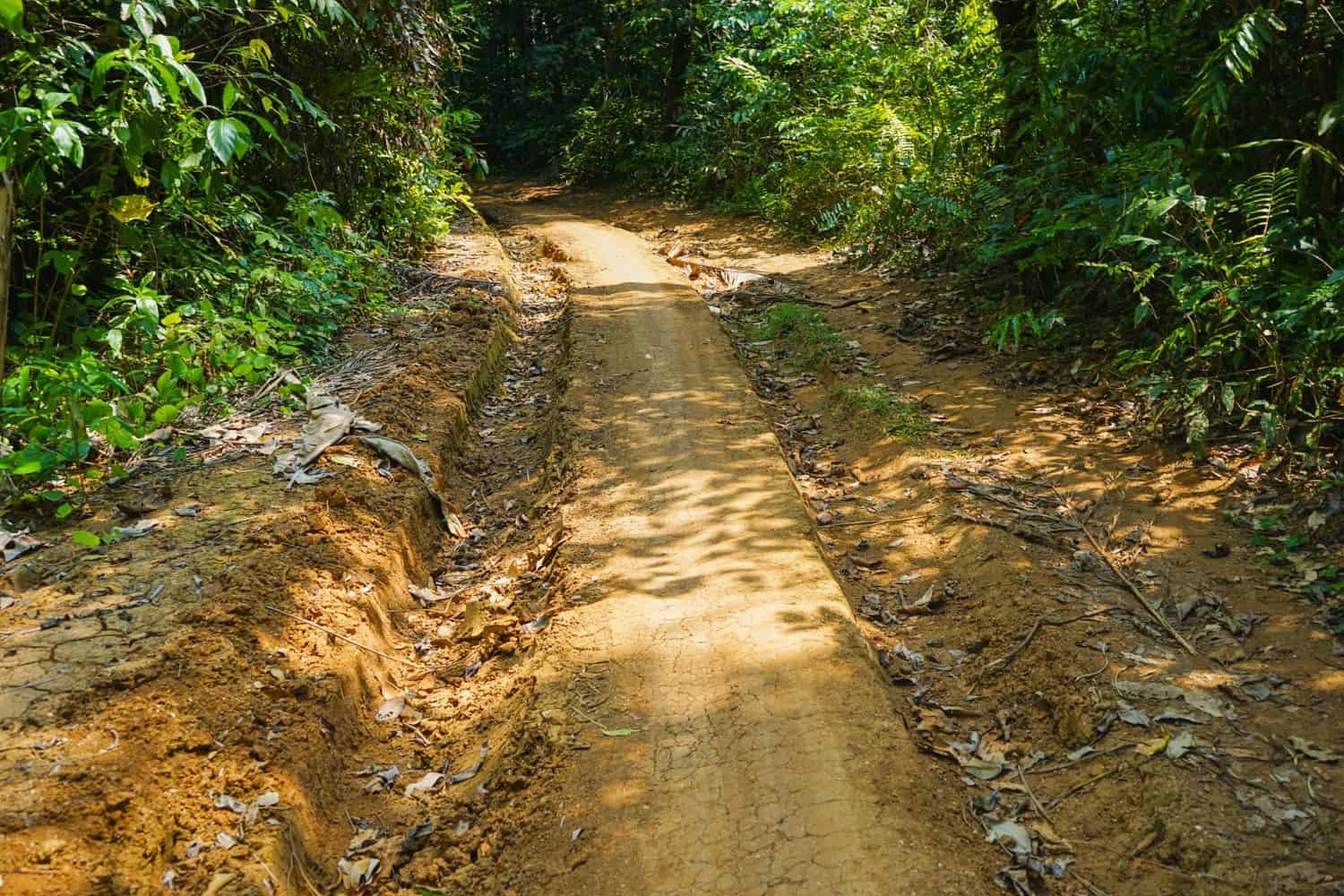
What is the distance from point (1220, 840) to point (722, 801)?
169 cm

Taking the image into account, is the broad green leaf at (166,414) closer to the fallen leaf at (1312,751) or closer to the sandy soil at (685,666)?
the sandy soil at (685,666)

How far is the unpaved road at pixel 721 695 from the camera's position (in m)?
3.10

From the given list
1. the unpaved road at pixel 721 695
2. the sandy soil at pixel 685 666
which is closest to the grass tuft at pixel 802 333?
the sandy soil at pixel 685 666

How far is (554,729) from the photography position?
3793mm

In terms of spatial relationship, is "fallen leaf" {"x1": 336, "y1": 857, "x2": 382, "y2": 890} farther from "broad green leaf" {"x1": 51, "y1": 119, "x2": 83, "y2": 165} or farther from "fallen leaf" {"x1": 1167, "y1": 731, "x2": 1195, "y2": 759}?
"broad green leaf" {"x1": 51, "y1": 119, "x2": 83, "y2": 165}

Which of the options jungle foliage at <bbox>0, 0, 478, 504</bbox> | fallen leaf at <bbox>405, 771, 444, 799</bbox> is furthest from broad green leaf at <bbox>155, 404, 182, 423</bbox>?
fallen leaf at <bbox>405, 771, 444, 799</bbox>

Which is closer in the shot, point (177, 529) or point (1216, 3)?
point (177, 529)

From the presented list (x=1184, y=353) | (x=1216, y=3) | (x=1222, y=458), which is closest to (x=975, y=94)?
(x=1216, y=3)

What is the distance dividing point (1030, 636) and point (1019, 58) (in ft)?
17.7

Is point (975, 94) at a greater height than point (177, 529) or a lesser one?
greater

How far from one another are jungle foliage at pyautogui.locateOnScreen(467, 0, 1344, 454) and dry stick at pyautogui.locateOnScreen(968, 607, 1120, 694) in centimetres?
160

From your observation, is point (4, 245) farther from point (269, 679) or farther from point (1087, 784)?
point (1087, 784)

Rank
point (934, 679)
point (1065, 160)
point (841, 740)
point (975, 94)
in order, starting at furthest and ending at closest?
point (975, 94)
point (1065, 160)
point (934, 679)
point (841, 740)

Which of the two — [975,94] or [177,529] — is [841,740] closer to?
[177,529]
